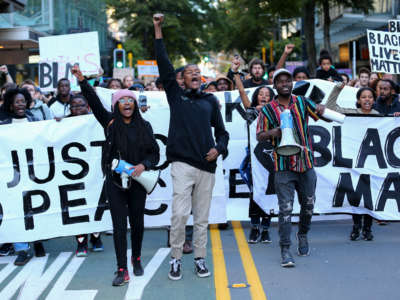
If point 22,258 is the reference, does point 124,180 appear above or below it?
above

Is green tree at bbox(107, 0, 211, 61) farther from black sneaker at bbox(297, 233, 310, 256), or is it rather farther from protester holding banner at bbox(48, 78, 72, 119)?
black sneaker at bbox(297, 233, 310, 256)

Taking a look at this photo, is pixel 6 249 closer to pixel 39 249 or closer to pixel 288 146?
pixel 39 249

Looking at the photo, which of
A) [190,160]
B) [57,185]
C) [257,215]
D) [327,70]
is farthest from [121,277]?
[327,70]

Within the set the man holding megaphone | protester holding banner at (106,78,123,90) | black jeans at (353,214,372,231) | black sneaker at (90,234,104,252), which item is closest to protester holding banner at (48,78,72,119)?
protester holding banner at (106,78,123,90)

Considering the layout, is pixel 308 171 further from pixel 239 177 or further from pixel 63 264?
pixel 63 264

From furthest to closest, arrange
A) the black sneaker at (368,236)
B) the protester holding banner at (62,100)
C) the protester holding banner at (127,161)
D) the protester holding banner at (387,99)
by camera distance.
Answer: the protester holding banner at (62,100) → the protester holding banner at (387,99) → the black sneaker at (368,236) → the protester holding banner at (127,161)

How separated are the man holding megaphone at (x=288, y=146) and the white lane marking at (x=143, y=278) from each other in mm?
1299

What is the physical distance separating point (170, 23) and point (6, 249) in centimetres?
3726

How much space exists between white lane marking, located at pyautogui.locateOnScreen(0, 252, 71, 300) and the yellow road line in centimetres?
188

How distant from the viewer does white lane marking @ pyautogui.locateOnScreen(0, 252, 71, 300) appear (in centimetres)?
620

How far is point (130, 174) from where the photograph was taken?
251 inches

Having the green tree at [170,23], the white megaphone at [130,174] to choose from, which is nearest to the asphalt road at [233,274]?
the white megaphone at [130,174]

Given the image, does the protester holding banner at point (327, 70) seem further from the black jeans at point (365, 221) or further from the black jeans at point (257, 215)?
the black jeans at point (257, 215)

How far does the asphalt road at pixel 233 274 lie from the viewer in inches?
235
